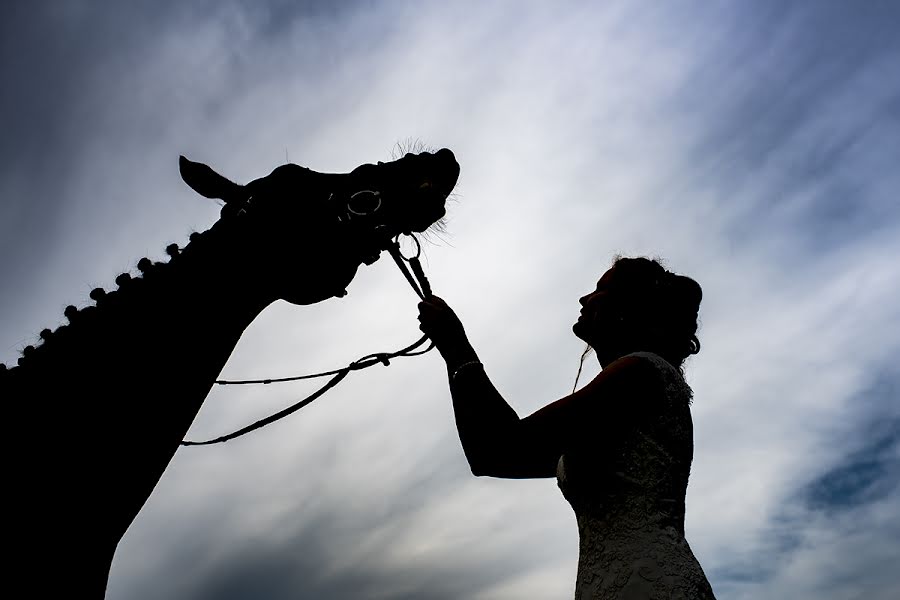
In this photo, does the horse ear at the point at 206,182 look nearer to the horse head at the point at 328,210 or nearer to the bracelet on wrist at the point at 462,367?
the horse head at the point at 328,210

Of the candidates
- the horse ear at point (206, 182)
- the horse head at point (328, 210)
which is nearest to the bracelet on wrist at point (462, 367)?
the horse head at point (328, 210)

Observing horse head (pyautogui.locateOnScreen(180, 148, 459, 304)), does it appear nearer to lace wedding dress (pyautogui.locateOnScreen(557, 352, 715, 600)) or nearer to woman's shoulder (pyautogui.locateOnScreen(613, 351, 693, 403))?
woman's shoulder (pyautogui.locateOnScreen(613, 351, 693, 403))

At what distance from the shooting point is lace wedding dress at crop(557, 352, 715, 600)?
179 centimetres

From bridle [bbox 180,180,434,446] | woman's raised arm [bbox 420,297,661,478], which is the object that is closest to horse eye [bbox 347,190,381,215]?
bridle [bbox 180,180,434,446]

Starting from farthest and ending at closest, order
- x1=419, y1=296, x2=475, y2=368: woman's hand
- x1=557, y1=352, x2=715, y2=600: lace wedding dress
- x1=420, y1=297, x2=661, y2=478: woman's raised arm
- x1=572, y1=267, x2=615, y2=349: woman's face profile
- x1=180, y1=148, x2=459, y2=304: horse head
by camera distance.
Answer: x1=180, y1=148, x2=459, y2=304: horse head
x1=572, y1=267, x2=615, y2=349: woman's face profile
x1=419, y1=296, x2=475, y2=368: woman's hand
x1=420, y1=297, x2=661, y2=478: woman's raised arm
x1=557, y1=352, x2=715, y2=600: lace wedding dress

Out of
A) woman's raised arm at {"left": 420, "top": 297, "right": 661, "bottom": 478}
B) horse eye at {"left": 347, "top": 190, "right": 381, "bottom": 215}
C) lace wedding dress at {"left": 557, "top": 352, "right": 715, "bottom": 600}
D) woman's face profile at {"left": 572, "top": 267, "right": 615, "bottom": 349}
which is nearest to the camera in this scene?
lace wedding dress at {"left": 557, "top": 352, "right": 715, "bottom": 600}

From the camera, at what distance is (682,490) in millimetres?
2047

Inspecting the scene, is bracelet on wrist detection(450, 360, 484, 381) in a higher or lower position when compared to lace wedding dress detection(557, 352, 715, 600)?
higher

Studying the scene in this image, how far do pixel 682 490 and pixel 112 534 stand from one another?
1907 mm

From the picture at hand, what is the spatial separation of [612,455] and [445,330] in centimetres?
72

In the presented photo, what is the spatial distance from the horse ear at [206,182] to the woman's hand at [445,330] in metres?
1.27

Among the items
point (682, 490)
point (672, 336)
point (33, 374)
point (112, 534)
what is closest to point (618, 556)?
point (682, 490)

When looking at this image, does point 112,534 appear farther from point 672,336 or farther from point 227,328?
point 672,336

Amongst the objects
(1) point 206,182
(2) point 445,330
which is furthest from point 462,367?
(1) point 206,182
